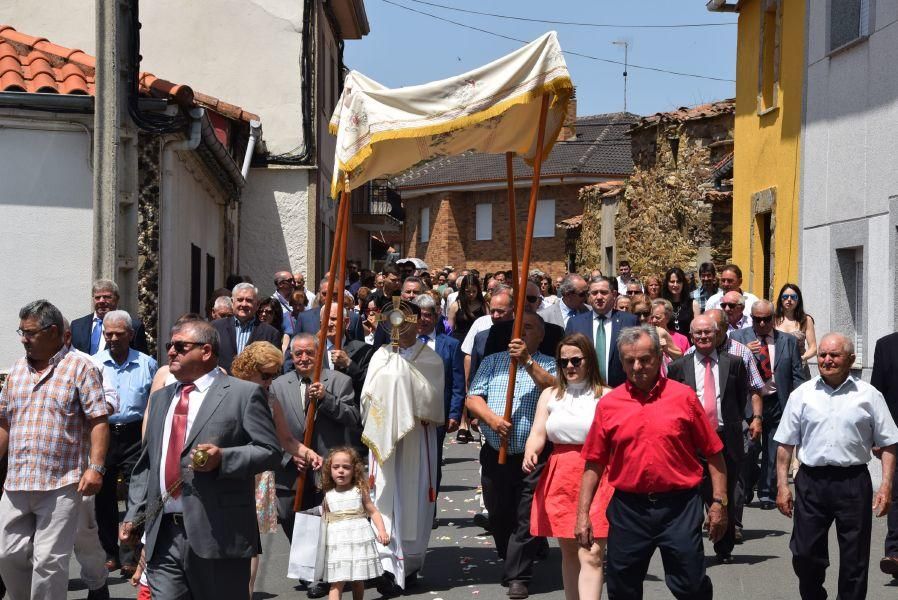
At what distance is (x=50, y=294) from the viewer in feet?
43.9

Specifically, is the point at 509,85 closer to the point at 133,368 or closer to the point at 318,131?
the point at 133,368

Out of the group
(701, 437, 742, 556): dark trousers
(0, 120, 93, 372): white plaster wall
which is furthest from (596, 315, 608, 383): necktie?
(0, 120, 93, 372): white plaster wall


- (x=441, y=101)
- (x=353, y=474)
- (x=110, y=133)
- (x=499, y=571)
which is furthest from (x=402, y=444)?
(x=110, y=133)

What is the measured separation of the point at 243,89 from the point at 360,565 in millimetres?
16048

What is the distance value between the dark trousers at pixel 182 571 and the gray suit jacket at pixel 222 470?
0.05m

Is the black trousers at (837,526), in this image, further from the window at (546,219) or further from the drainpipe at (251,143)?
the window at (546,219)

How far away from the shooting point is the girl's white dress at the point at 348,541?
7941 millimetres

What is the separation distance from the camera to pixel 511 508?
9.09 meters

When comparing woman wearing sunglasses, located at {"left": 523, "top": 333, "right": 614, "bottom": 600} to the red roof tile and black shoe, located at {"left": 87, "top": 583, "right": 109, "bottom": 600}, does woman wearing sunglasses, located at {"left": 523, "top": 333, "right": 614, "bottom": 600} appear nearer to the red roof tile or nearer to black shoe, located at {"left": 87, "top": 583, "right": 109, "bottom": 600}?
black shoe, located at {"left": 87, "top": 583, "right": 109, "bottom": 600}

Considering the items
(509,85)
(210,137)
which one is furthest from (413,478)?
(210,137)

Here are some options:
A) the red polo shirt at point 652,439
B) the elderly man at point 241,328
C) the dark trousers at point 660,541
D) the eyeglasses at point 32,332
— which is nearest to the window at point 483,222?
the elderly man at point 241,328

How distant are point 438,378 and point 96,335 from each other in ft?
9.03

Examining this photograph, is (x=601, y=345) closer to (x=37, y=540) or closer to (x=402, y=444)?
(x=402, y=444)

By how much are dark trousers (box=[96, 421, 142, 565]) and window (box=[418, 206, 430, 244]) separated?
4377 centimetres
